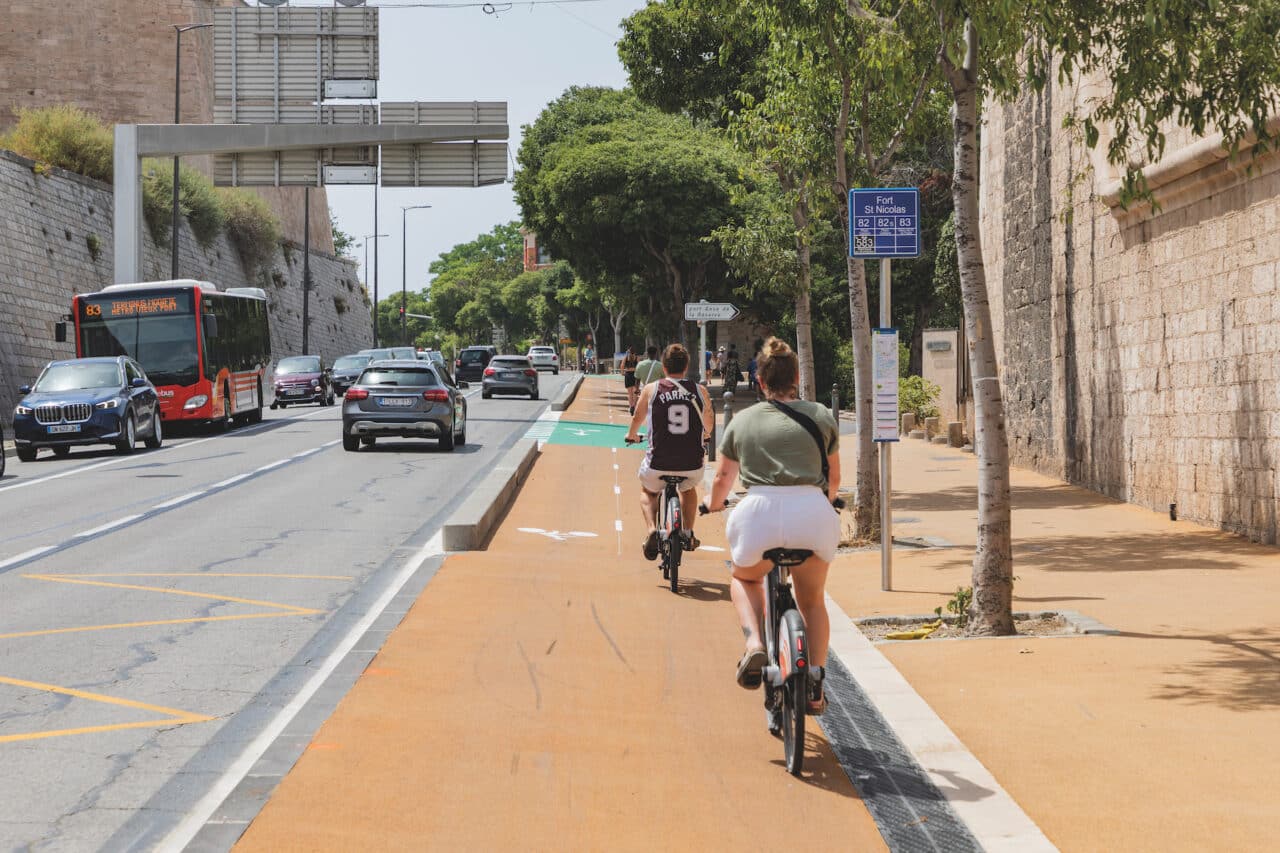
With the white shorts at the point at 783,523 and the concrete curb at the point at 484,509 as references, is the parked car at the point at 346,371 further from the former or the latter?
the white shorts at the point at 783,523

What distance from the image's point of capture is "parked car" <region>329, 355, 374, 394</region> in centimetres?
5466

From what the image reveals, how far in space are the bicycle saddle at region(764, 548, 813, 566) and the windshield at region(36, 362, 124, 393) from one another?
2217cm

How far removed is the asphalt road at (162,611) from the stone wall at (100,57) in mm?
54511

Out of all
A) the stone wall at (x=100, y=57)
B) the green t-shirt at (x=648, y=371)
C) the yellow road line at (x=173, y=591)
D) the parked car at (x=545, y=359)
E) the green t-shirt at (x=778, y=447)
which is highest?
the stone wall at (x=100, y=57)

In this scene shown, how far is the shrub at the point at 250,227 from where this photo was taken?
69500mm

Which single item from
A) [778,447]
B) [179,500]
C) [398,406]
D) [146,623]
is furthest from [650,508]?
[398,406]

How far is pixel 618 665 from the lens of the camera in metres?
8.31

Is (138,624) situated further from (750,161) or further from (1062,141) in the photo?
(1062,141)

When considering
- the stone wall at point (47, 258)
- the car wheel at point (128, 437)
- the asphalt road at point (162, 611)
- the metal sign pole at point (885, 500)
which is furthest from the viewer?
the stone wall at point (47, 258)

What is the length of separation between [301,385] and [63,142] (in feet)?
42.3

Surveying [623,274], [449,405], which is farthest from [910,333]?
[449,405]

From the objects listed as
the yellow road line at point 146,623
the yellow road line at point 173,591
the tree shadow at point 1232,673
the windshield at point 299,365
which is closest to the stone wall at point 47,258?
the windshield at point 299,365

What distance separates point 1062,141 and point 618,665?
1481cm

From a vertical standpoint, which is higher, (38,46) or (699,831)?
(38,46)
